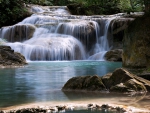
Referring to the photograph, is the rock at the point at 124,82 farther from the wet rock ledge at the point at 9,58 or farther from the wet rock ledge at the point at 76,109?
the wet rock ledge at the point at 9,58

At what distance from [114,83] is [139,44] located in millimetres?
5361

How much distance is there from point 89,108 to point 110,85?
282cm

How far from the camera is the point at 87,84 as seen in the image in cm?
929

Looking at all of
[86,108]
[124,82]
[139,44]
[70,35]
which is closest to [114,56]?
[70,35]

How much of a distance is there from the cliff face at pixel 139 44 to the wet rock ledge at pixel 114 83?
184 inches

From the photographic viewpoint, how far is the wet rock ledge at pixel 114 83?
342 inches

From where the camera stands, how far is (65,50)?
29.2m

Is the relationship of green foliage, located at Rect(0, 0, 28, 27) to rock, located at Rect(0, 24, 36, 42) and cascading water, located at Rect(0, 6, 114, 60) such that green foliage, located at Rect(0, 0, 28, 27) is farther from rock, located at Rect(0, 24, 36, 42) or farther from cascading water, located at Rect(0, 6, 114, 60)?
rock, located at Rect(0, 24, 36, 42)

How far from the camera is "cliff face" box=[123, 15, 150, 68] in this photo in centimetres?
1377

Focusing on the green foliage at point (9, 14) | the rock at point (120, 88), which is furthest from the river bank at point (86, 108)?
the green foliage at point (9, 14)

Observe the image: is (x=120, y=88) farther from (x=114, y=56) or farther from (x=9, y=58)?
(x=114, y=56)

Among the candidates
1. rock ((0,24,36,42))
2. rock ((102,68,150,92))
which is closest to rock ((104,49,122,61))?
rock ((0,24,36,42))

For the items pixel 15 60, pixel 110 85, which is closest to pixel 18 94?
pixel 110 85

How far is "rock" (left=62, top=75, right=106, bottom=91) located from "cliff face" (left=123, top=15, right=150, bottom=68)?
497 cm
